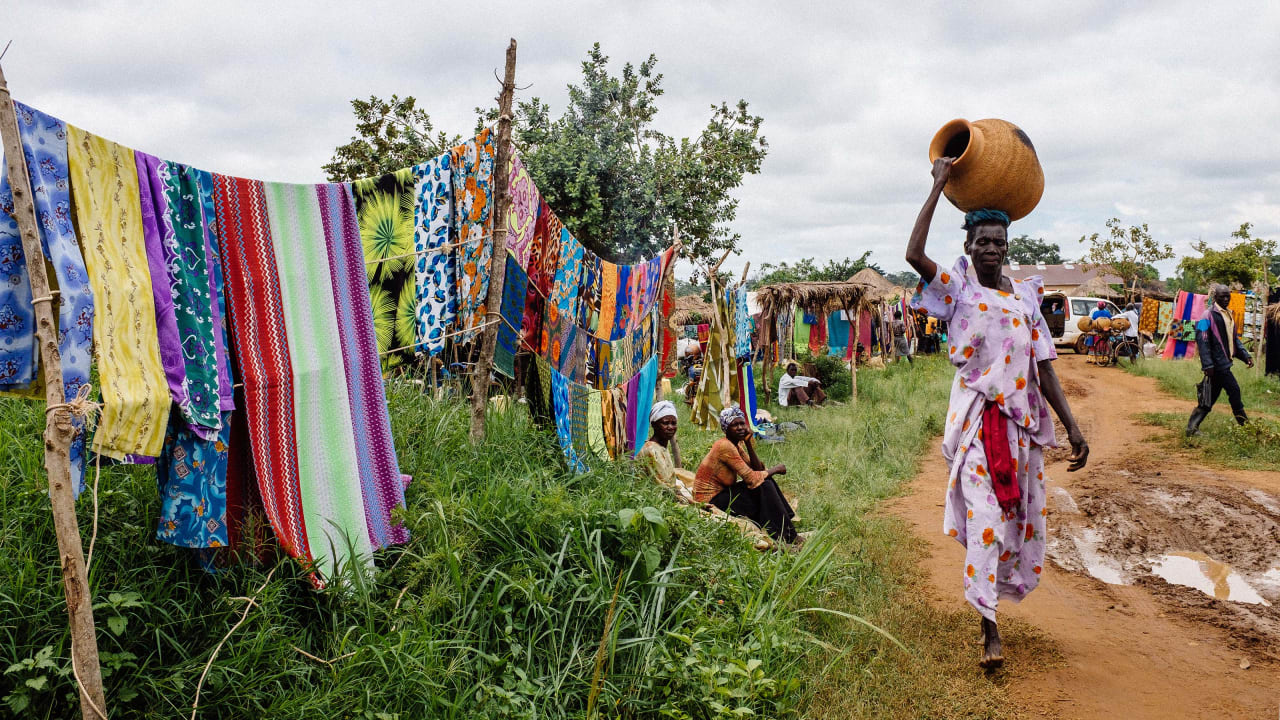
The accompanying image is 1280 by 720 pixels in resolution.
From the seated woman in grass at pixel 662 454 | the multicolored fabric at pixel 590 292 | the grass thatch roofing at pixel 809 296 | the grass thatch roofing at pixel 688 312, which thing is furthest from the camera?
the grass thatch roofing at pixel 688 312

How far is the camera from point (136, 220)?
244cm

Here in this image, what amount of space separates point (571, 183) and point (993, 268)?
853cm

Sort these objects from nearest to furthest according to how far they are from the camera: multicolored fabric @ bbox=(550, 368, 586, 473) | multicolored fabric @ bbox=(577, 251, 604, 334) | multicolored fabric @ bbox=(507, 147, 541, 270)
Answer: multicolored fabric @ bbox=(507, 147, 541, 270) → multicolored fabric @ bbox=(550, 368, 586, 473) → multicolored fabric @ bbox=(577, 251, 604, 334)

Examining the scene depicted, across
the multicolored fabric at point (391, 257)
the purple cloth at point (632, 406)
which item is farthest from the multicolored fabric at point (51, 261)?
the purple cloth at point (632, 406)

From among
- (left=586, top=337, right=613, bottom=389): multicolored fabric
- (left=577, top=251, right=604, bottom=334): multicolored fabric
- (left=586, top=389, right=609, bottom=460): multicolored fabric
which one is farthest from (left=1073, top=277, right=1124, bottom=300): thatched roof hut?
(left=586, top=389, right=609, bottom=460): multicolored fabric

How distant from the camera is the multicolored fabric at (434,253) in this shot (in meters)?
3.79

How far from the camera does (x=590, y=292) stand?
17.4ft

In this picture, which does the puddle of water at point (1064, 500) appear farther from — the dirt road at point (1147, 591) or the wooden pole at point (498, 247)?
the wooden pole at point (498, 247)

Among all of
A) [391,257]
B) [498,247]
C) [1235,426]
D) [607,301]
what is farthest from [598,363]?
[1235,426]

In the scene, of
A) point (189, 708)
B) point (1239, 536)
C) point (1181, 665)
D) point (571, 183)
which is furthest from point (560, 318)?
point (571, 183)

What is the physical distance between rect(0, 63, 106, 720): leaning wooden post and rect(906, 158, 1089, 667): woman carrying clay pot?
3.07 m

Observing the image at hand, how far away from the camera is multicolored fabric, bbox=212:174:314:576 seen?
9.16 ft

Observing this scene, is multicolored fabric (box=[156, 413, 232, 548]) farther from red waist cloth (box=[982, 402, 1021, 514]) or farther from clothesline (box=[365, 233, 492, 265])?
red waist cloth (box=[982, 402, 1021, 514])

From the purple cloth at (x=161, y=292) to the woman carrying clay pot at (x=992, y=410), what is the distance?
2.85m
